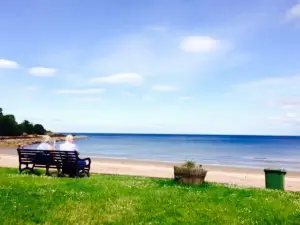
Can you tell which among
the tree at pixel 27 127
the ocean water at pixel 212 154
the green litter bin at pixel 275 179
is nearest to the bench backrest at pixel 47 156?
the green litter bin at pixel 275 179

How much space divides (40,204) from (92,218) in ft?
6.19

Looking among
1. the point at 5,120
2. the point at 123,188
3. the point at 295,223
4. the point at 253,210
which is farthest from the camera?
the point at 5,120

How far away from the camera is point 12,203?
37.1 feet

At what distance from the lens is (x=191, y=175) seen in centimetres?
1588

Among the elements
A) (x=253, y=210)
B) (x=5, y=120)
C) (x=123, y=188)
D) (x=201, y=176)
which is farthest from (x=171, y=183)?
(x=5, y=120)

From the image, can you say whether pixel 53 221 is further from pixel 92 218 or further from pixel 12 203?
pixel 12 203

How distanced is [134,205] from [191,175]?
472cm

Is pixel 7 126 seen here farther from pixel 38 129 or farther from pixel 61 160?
pixel 61 160

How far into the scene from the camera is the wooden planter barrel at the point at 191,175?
52.0 ft

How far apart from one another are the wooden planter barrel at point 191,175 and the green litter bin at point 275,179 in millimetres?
4089

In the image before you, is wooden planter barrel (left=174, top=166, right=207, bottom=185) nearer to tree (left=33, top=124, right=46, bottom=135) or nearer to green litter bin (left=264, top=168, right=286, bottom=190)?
green litter bin (left=264, top=168, right=286, bottom=190)

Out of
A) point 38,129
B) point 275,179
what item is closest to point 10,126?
point 38,129

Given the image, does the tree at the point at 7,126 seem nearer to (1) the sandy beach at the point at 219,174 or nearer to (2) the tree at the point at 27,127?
(2) the tree at the point at 27,127

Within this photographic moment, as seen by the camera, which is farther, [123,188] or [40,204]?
[123,188]
